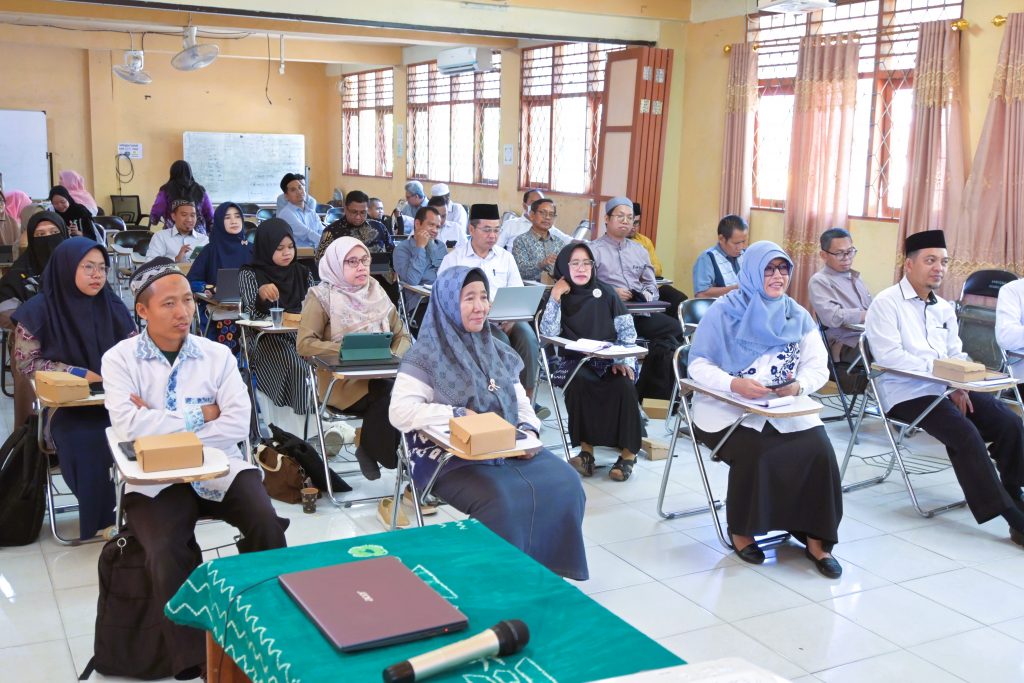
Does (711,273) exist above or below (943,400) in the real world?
above

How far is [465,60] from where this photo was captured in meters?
12.1

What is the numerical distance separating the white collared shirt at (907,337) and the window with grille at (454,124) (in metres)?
8.08

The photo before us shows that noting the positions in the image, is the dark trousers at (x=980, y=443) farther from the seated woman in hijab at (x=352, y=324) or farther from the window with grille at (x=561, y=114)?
the window with grille at (x=561, y=114)

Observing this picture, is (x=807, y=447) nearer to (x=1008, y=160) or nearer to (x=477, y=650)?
(x=477, y=650)

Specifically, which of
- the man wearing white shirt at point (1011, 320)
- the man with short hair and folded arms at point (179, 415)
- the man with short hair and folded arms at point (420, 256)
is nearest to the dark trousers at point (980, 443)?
the man wearing white shirt at point (1011, 320)

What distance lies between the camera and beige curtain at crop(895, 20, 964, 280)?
20.9ft

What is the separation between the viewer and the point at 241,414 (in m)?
3.18

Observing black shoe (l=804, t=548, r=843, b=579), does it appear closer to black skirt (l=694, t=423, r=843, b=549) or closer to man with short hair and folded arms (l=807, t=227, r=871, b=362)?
black skirt (l=694, t=423, r=843, b=549)

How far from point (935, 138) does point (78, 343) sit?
537 centimetres

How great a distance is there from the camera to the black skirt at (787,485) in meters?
3.88

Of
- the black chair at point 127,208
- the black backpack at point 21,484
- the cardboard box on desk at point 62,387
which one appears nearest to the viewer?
the cardboard box on desk at point 62,387

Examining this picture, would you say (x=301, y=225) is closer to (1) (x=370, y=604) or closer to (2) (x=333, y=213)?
(2) (x=333, y=213)

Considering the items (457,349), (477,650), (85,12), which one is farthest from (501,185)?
(477,650)

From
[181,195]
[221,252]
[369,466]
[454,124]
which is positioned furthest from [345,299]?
[454,124]
